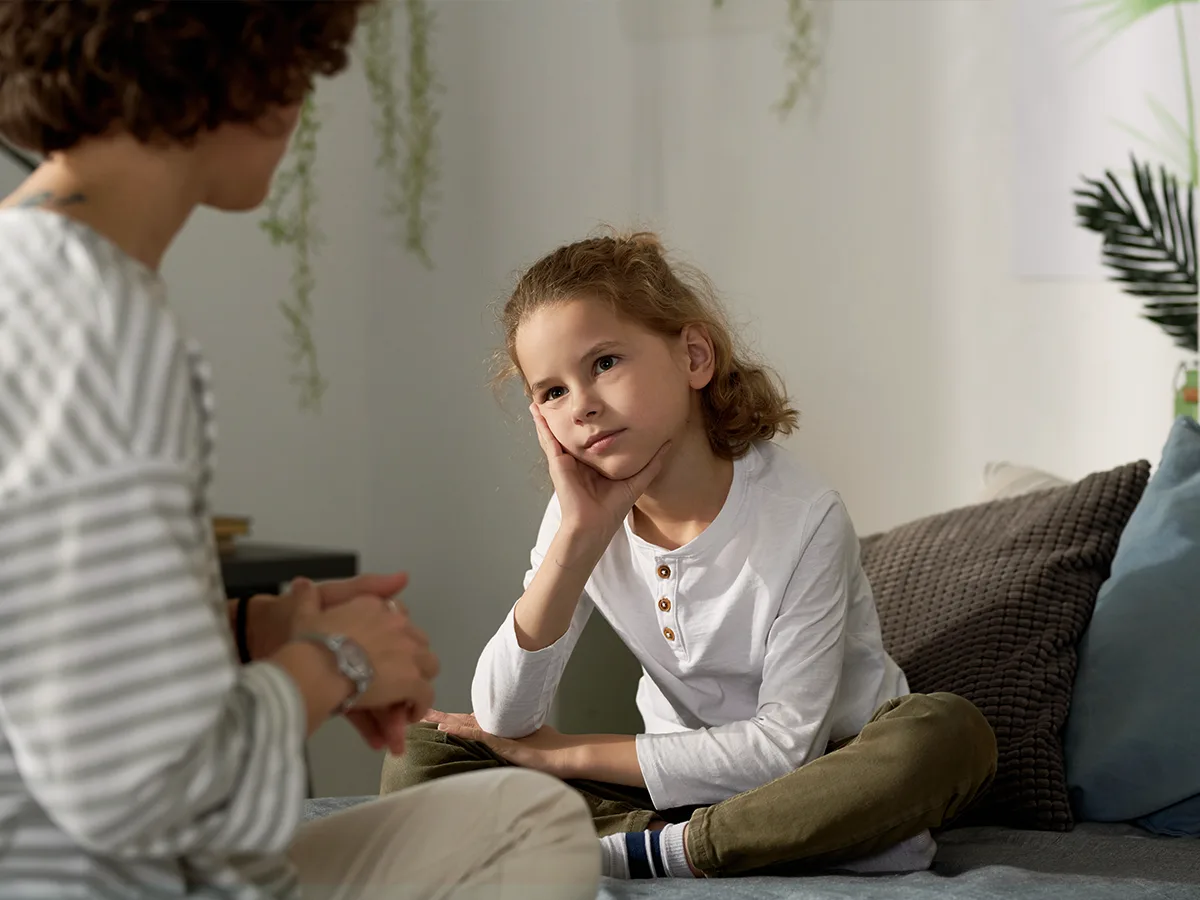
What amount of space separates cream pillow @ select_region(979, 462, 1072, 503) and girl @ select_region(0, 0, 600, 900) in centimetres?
129

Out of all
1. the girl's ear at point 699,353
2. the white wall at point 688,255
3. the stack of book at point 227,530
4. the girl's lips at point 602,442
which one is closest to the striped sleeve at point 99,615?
the girl's lips at point 602,442

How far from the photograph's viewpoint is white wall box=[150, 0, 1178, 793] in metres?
2.42

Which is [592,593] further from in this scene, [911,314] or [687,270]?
[911,314]

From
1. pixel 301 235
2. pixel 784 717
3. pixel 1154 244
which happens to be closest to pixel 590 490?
pixel 784 717

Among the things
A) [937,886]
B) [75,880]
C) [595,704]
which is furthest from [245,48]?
[595,704]

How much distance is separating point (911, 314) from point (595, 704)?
957 millimetres

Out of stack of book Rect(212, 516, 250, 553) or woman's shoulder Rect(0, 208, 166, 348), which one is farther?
stack of book Rect(212, 516, 250, 553)

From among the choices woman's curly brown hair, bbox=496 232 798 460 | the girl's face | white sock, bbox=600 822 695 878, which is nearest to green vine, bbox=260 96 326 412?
woman's curly brown hair, bbox=496 232 798 460

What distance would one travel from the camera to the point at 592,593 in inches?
Answer: 67.3

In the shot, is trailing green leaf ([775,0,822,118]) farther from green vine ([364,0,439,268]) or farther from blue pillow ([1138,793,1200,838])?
blue pillow ([1138,793,1200,838])

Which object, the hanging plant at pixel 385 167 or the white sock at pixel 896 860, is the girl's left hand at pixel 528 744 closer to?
the white sock at pixel 896 860

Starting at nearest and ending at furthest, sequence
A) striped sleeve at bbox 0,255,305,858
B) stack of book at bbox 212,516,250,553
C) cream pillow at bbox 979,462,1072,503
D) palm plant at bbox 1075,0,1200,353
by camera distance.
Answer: striped sleeve at bbox 0,255,305,858, cream pillow at bbox 979,462,1072,503, palm plant at bbox 1075,0,1200,353, stack of book at bbox 212,516,250,553

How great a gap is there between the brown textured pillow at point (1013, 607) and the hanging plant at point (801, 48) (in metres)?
1.02

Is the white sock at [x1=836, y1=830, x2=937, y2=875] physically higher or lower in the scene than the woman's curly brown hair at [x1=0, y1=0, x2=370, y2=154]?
lower
